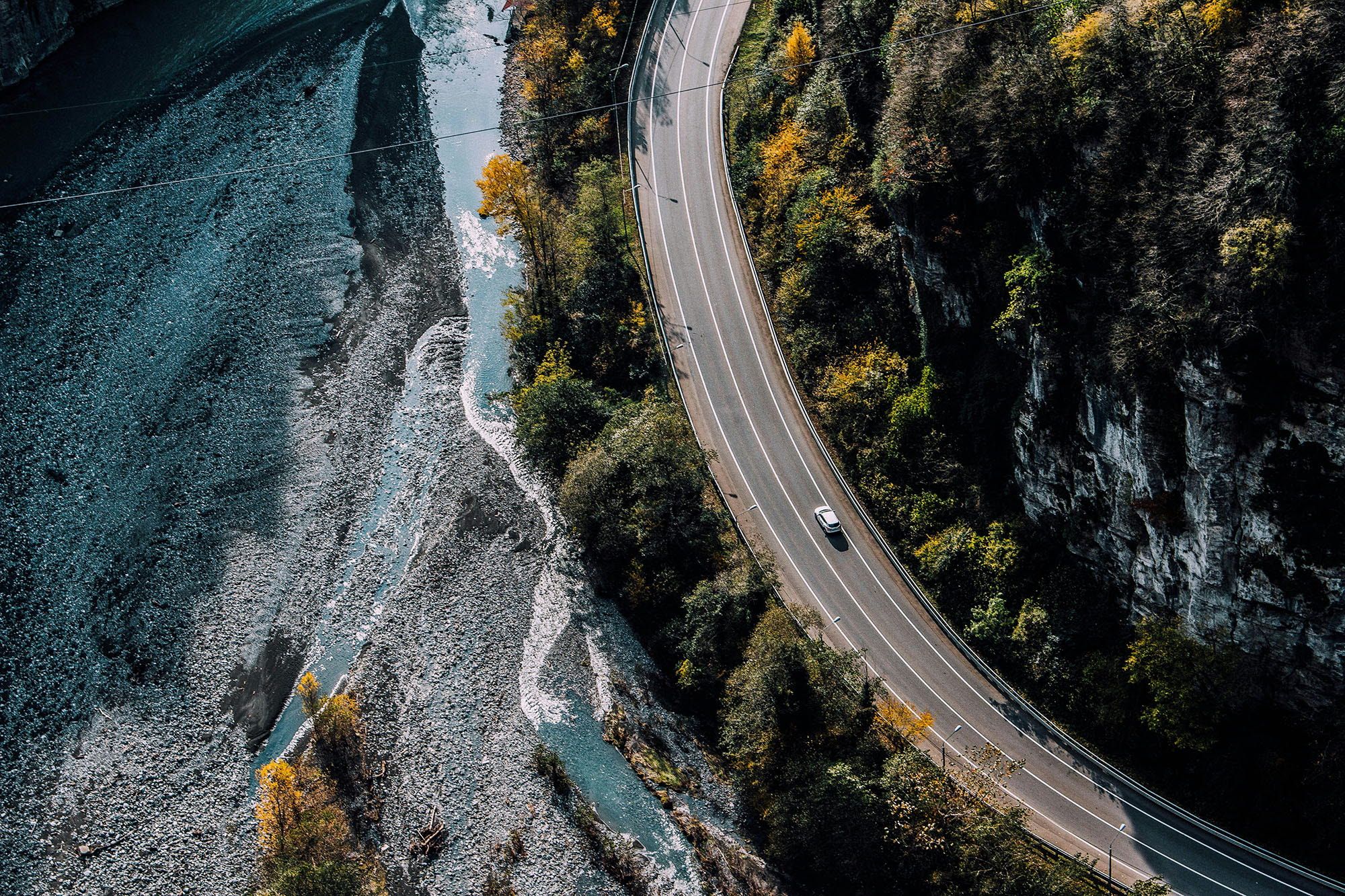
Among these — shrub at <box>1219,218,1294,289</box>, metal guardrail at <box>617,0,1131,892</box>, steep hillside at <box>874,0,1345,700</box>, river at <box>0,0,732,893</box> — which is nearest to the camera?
shrub at <box>1219,218,1294,289</box>

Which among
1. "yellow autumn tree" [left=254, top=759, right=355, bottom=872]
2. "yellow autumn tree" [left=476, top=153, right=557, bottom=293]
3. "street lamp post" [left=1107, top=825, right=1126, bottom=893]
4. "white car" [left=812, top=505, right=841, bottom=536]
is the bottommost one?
"yellow autumn tree" [left=254, top=759, right=355, bottom=872]

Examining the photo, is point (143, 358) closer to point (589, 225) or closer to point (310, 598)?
point (310, 598)

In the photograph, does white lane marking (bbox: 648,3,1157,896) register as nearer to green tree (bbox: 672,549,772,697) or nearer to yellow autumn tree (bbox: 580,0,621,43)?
green tree (bbox: 672,549,772,697)

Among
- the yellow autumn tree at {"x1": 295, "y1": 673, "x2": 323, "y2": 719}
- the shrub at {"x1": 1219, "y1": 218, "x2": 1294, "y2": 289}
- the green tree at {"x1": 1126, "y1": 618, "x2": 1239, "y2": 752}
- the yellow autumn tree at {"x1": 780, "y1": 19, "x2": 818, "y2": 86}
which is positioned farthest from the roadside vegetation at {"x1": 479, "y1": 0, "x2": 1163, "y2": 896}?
the shrub at {"x1": 1219, "y1": 218, "x2": 1294, "y2": 289}

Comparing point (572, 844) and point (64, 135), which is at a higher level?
point (64, 135)

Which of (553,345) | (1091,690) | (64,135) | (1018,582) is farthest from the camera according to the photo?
(64,135)

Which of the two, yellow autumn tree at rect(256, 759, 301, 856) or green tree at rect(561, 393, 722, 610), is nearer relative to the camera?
yellow autumn tree at rect(256, 759, 301, 856)

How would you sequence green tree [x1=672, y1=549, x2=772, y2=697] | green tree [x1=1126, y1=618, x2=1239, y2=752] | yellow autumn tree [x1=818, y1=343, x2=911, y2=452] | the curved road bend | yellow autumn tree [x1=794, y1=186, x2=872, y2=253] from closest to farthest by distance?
green tree [x1=1126, y1=618, x2=1239, y2=752] → the curved road bend → green tree [x1=672, y1=549, x2=772, y2=697] → yellow autumn tree [x1=818, y1=343, x2=911, y2=452] → yellow autumn tree [x1=794, y1=186, x2=872, y2=253]

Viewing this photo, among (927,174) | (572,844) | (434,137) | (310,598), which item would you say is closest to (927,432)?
(927,174)
